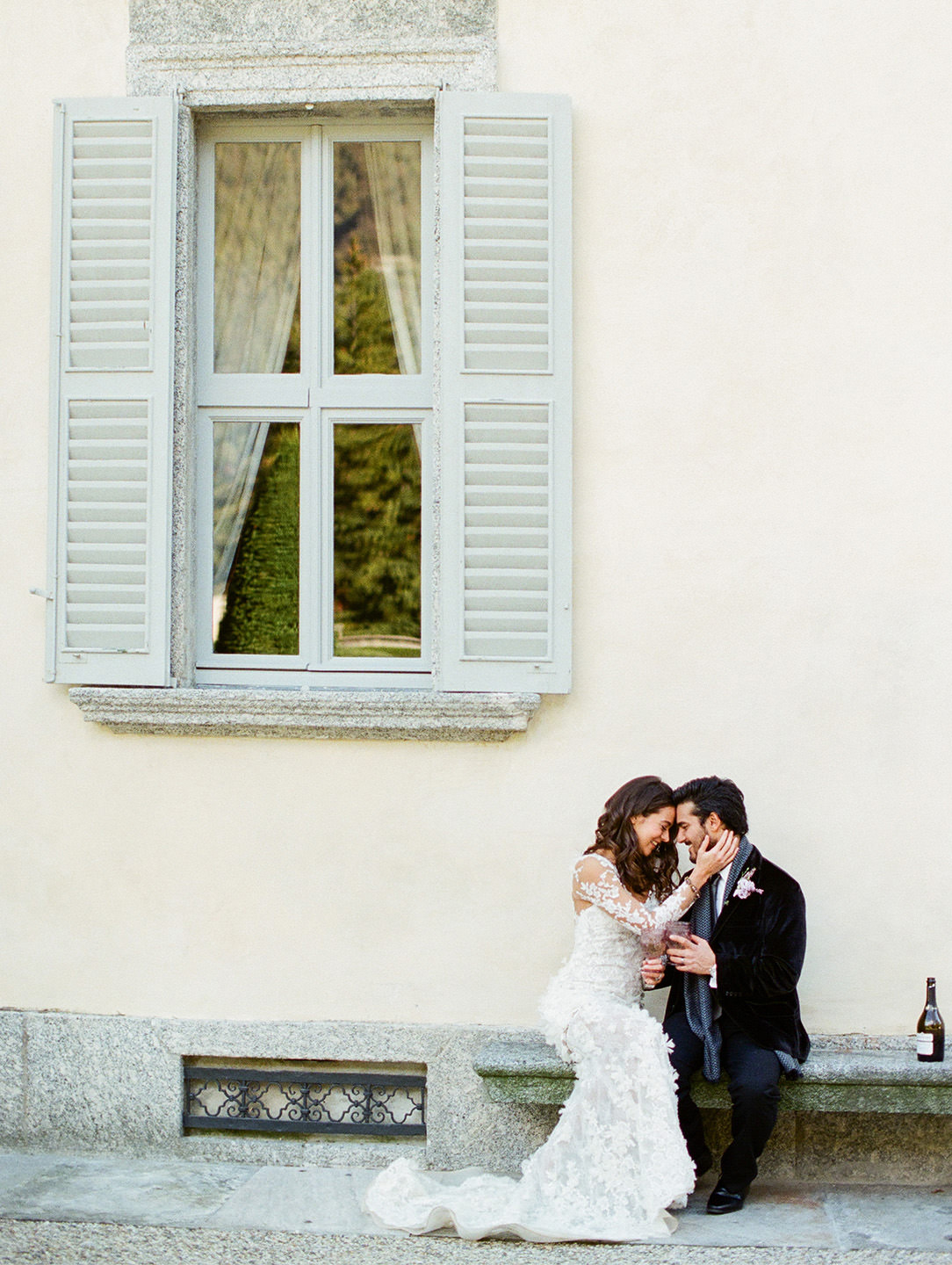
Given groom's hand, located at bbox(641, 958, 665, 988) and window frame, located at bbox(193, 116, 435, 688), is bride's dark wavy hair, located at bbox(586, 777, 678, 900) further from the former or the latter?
window frame, located at bbox(193, 116, 435, 688)

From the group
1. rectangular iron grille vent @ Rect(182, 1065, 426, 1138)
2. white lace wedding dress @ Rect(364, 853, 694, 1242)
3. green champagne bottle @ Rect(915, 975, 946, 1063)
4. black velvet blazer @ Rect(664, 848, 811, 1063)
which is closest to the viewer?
white lace wedding dress @ Rect(364, 853, 694, 1242)

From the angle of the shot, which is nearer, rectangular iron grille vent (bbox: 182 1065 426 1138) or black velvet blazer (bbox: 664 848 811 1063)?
black velvet blazer (bbox: 664 848 811 1063)

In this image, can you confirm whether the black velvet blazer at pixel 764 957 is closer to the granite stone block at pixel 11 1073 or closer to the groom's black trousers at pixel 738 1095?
the groom's black trousers at pixel 738 1095

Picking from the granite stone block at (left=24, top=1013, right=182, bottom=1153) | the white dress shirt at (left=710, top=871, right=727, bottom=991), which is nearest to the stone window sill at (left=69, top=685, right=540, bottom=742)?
the white dress shirt at (left=710, top=871, right=727, bottom=991)

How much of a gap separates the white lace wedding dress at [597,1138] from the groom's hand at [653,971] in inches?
2.1

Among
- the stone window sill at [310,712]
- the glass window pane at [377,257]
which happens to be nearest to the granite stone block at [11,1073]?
the stone window sill at [310,712]

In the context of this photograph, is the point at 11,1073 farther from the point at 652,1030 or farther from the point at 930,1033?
the point at 930,1033

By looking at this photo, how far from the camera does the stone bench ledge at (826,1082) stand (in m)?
4.61

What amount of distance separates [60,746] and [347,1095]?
5.13 ft

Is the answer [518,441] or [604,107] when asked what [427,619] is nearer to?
[518,441]

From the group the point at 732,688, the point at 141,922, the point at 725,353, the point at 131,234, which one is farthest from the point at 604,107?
the point at 141,922

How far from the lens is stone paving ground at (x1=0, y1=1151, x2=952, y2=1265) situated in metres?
4.23

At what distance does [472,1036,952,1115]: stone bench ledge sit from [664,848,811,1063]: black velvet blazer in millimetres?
117

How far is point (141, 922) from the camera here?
5.23 meters
